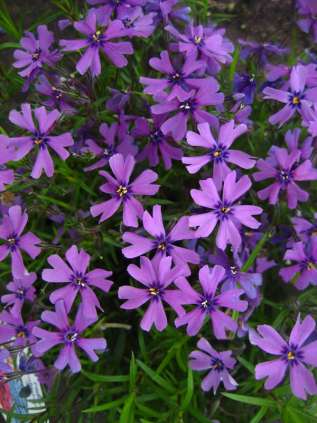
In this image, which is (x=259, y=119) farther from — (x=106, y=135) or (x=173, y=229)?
(x=173, y=229)

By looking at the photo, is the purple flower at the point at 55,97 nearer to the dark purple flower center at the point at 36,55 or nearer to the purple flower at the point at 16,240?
the dark purple flower center at the point at 36,55

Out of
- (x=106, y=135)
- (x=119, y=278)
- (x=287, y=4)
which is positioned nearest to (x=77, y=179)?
(x=106, y=135)

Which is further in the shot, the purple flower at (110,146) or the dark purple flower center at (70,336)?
the purple flower at (110,146)

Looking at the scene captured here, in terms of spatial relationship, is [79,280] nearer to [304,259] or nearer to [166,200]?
[166,200]

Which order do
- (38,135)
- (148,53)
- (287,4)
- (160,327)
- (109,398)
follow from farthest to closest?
(287,4) < (148,53) < (109,398) < (38,135) < (160,327)

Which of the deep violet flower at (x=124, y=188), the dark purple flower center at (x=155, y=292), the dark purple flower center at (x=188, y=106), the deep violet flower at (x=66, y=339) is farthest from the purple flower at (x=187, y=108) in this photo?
the deep violet flower at (x=66, y=339)

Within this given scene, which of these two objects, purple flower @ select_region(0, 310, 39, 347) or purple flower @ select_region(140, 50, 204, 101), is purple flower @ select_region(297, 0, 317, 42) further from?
purple flower @ select_region(0, 310, 39, 347)

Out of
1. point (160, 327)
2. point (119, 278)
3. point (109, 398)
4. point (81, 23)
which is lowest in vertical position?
point (109, 398)
